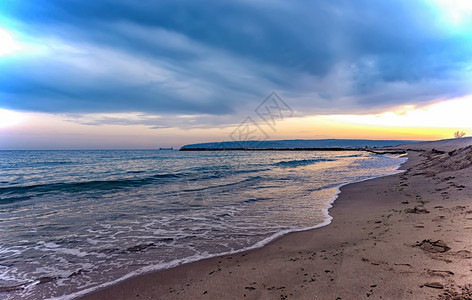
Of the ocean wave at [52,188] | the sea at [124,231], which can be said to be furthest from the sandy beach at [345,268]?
the ocean wave at [52,188]

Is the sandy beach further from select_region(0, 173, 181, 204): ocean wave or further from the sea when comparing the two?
select_region(0, 173, 181, 204): ocean wave

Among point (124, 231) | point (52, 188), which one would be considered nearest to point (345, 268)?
point (124, 231)

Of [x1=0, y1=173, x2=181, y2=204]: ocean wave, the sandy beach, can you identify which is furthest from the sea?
[x1=0, y1=173, x2=181, y2=204]: ocean wave

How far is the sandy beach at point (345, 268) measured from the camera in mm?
3717

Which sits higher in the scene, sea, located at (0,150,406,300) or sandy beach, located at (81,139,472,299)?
sandy beach, located at (81,139,472,299)

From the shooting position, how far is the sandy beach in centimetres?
372

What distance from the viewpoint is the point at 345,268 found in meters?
4.50

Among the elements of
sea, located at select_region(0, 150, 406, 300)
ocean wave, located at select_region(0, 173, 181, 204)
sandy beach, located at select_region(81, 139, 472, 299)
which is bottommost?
ocean wave, located at select_region(0, 173, 181, 204)

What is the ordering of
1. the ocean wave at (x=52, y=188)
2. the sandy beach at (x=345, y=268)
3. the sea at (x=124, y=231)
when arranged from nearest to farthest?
the sandy beach at (x=345, y=268) < the sea at (x=124, y=231) < the ocean wave at (x=52, y=188)

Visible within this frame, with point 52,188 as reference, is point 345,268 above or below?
above

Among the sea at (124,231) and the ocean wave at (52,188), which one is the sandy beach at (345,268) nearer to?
the sea at (124,231)

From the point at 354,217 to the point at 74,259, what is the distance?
8443mm

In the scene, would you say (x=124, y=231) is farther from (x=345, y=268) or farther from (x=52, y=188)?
(x=52, y=188)

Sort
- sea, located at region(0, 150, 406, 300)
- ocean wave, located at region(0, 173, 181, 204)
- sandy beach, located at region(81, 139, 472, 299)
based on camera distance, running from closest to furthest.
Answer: sandy beach, located at region(81, 139, 472, 299), sea, located at region(0, 150, 406, 300), ocean wave, located at region(0, 173, 181, 204)
